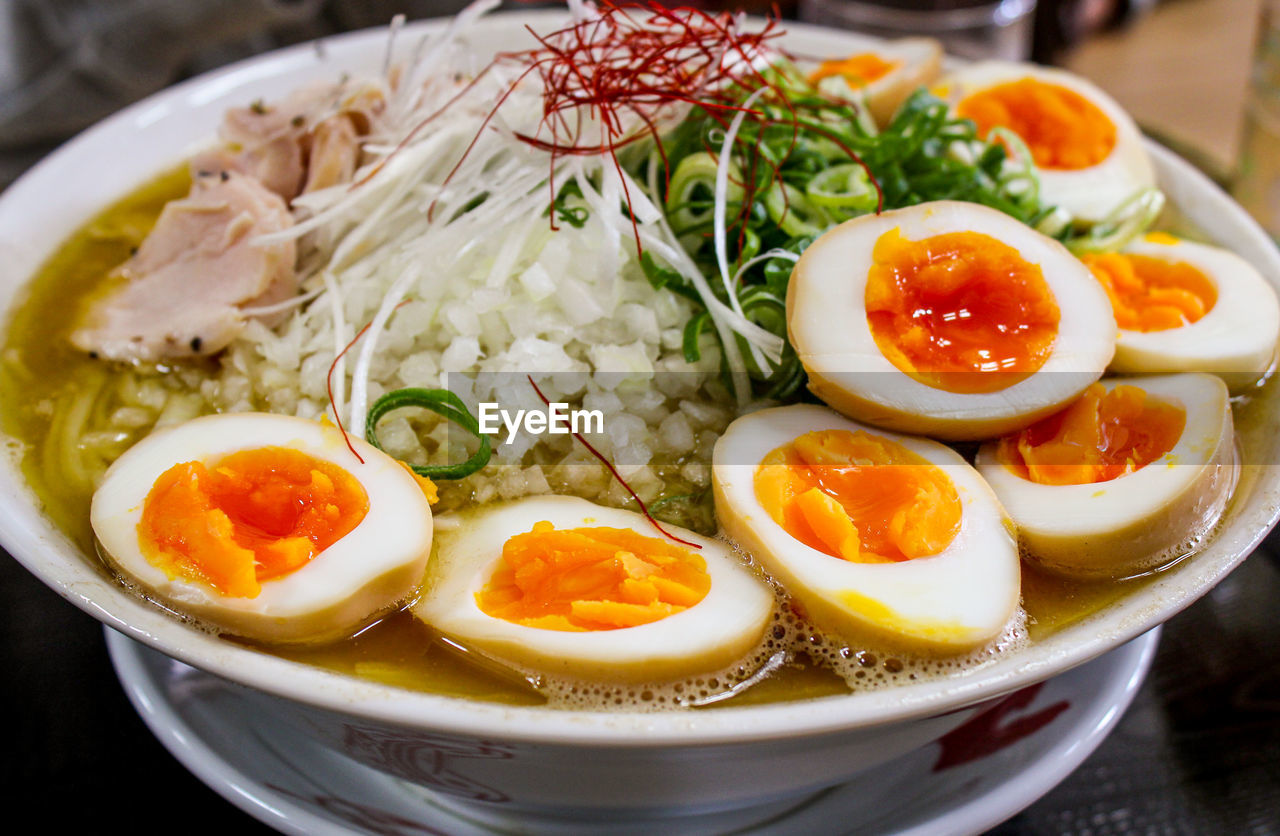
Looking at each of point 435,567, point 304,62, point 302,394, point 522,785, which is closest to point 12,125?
point 304,62

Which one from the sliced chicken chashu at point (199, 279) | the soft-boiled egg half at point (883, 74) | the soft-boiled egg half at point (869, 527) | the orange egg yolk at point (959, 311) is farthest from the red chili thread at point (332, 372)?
the soft-boiled egg half at point (883, 74)

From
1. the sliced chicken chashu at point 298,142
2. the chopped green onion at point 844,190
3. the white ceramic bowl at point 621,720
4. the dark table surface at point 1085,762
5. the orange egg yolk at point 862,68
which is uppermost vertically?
the sliced chicken chashu at point 298,142

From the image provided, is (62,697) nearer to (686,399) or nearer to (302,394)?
(302,394)

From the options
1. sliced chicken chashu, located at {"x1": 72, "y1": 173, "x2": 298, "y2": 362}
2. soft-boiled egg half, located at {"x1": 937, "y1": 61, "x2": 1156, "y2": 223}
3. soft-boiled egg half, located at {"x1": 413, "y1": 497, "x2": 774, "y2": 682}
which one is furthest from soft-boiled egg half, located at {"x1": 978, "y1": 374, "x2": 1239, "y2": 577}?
sliced chicken chashu, located at {"x1": 72, "y1": 173, "x2": 298, "y2": 362}

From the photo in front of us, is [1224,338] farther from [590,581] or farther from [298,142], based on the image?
[298,142]

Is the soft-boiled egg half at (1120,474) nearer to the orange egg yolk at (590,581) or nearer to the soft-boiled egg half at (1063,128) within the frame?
the orange egg yolk at (590,581)

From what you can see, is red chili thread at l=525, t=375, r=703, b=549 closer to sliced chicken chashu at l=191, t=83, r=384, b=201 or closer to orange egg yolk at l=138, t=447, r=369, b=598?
orange egg yolk at l=138, t=447, r=369, b=598

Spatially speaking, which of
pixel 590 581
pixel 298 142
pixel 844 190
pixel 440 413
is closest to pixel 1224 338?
pixel 844 190
